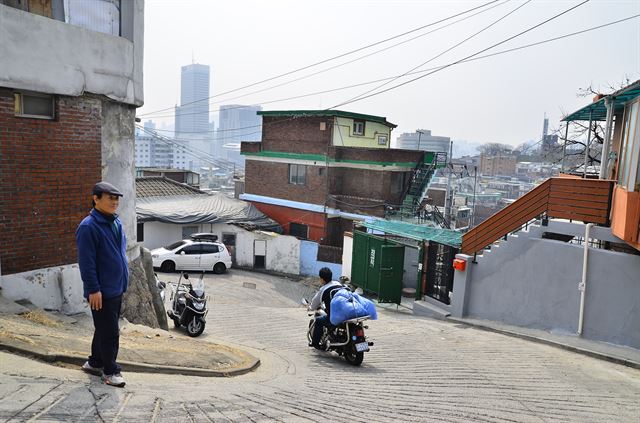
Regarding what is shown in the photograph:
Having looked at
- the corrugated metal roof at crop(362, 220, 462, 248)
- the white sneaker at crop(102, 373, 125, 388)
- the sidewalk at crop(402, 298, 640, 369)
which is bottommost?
the sidewalk at crop(402, 298, 640, 369)

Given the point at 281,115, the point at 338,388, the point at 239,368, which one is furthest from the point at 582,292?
the point at 281,115

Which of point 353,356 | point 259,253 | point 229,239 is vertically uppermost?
point 353,356

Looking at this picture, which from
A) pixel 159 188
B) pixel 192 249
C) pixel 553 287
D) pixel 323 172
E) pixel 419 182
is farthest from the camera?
pixel 323 172

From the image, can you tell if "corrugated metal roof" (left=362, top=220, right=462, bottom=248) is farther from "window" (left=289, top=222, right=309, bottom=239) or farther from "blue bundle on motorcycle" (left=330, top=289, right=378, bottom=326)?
"window" (left=289, top=222, right=309, bottom=239)

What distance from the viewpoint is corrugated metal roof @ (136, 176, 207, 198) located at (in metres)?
27.5

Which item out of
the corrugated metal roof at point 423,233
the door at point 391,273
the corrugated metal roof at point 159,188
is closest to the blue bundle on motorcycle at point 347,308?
the corrugated metal roof at point 423,233

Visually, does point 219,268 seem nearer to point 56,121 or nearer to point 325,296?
point 325,296

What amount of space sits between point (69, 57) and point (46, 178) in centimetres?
182

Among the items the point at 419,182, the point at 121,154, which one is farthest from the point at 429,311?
the point at 419,182

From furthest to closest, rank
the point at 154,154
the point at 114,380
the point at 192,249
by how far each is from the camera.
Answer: the point at 154,154 → the point at 192,249 → the point at 114,380

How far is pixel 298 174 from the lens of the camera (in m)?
30.5

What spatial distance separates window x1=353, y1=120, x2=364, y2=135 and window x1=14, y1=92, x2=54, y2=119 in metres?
24.6

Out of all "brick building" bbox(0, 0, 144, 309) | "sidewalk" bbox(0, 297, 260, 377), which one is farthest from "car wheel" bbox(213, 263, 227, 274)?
"sidewalk" bbox(0, 297, 260, 377)

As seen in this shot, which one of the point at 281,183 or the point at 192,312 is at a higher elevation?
the point at 281,183
